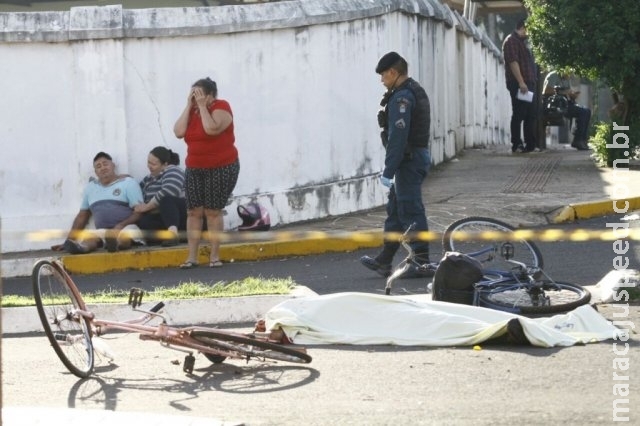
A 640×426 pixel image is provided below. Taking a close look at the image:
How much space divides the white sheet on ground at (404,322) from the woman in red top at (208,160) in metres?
3.92

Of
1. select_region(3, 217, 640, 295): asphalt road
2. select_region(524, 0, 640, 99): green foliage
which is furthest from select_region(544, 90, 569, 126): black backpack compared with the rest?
select_region(3, 217, 640, 295): asphalt road

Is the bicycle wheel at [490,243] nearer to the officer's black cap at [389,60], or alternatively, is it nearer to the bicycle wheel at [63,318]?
the officer's black cap at [389,60]

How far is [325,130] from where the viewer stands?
15070 millimetres

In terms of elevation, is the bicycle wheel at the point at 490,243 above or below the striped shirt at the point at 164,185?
below

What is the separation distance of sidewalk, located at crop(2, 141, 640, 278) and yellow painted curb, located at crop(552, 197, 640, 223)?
10 mm

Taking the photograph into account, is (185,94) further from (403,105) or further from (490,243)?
(490,243)

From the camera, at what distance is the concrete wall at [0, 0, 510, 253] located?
1405cm

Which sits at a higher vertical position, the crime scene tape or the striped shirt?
the striped shirt

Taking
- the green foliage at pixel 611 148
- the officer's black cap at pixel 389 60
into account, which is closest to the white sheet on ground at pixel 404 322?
the officer's black cap at pixel 389 60

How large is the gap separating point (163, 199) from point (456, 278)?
4704mm

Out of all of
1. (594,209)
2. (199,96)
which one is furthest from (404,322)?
(594,209)

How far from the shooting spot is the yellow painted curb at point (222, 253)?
13336 millimetres

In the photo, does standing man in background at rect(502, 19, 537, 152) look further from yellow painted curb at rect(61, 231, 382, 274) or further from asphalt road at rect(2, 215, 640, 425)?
asphalt road at rect(2, 215, 640, 425)

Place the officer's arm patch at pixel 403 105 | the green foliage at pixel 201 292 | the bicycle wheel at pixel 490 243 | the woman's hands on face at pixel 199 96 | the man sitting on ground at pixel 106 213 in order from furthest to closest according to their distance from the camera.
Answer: the man sitting on ground at pixel 106 213 → the woman's hands on face at pixel 199 96 → the officer's arm patch at pixel 403 105 → the green foliage at pixel 201 292 → the bicycle wheel at pixel 490 243
